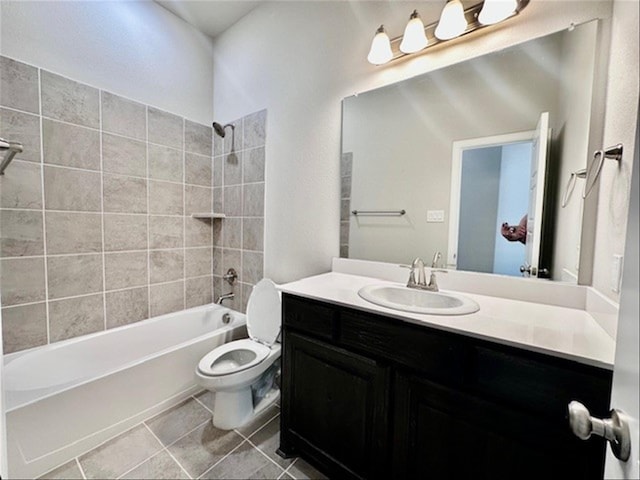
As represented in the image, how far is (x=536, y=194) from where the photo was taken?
1.22 metres

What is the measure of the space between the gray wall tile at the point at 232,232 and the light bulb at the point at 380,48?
1574mm

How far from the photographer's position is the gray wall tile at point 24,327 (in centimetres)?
163

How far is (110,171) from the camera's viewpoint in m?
2.00

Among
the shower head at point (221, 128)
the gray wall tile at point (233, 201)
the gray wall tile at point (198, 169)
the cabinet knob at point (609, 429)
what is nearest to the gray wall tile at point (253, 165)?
the gray wall tile at point (233, 201)

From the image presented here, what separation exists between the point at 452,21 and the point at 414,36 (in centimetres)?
18

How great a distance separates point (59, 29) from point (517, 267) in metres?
2.95

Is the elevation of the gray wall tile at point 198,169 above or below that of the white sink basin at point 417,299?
above

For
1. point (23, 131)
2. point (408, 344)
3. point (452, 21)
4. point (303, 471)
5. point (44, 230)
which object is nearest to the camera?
point (408, 344)

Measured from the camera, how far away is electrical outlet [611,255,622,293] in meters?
0.87

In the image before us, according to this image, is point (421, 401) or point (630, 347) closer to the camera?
point (630, 347)

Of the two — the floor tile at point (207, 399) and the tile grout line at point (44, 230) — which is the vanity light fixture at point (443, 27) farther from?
the floor tile at point (207, 399)

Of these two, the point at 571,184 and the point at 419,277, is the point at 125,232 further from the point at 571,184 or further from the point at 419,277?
the point at 571,184

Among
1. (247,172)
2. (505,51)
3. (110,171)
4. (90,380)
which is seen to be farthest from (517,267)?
(110,171)

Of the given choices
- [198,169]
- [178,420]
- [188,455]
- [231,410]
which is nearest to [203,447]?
[188,455]
